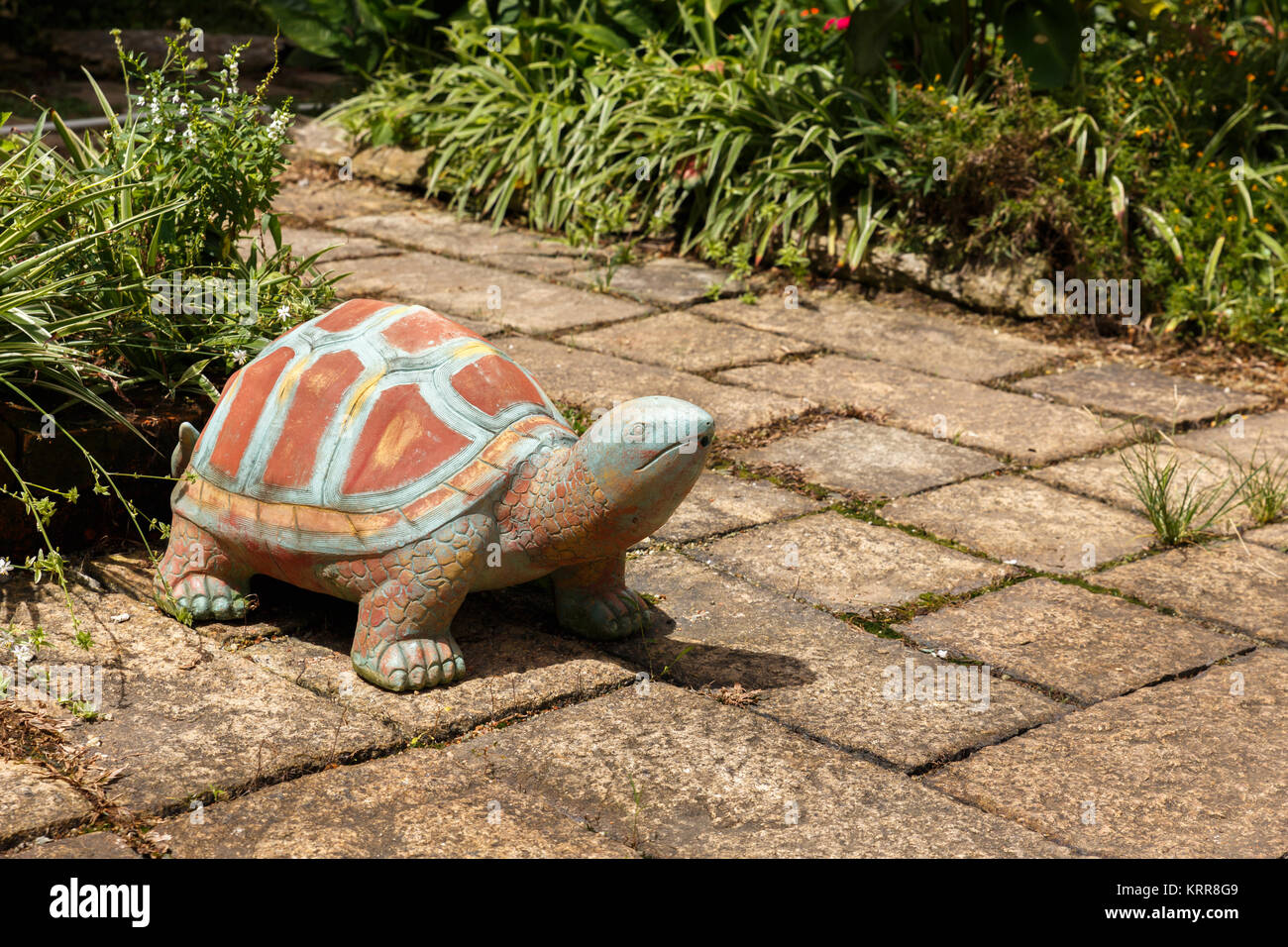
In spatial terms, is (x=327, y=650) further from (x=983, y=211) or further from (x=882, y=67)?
(x=882, y=67)

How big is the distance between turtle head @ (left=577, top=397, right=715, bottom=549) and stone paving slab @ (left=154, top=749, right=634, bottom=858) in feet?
2.03

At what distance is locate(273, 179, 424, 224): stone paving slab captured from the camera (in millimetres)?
7238

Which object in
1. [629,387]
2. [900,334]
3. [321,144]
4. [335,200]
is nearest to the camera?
[629,387]

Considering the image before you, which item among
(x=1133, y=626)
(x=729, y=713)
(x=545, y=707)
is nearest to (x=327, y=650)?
(x=545, y=707)

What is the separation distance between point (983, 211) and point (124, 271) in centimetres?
384

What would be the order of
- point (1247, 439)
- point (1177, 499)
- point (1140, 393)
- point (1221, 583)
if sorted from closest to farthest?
point (1221, 583) < point (1177, 499) < point (1247, 439) < point (1140, 393)

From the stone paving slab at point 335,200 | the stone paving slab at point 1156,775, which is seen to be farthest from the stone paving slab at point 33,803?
the stone paving slab at point 335,200

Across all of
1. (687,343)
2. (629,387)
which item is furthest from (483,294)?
(629,387)

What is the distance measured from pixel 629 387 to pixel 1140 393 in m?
1.96

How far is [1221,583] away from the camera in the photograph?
3553mm

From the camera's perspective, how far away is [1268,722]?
9.30 ft

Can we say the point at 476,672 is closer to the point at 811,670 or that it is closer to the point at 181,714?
the point at 181,714

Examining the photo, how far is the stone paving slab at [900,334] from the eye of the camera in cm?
536

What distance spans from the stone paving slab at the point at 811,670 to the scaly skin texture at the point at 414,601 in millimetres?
458
